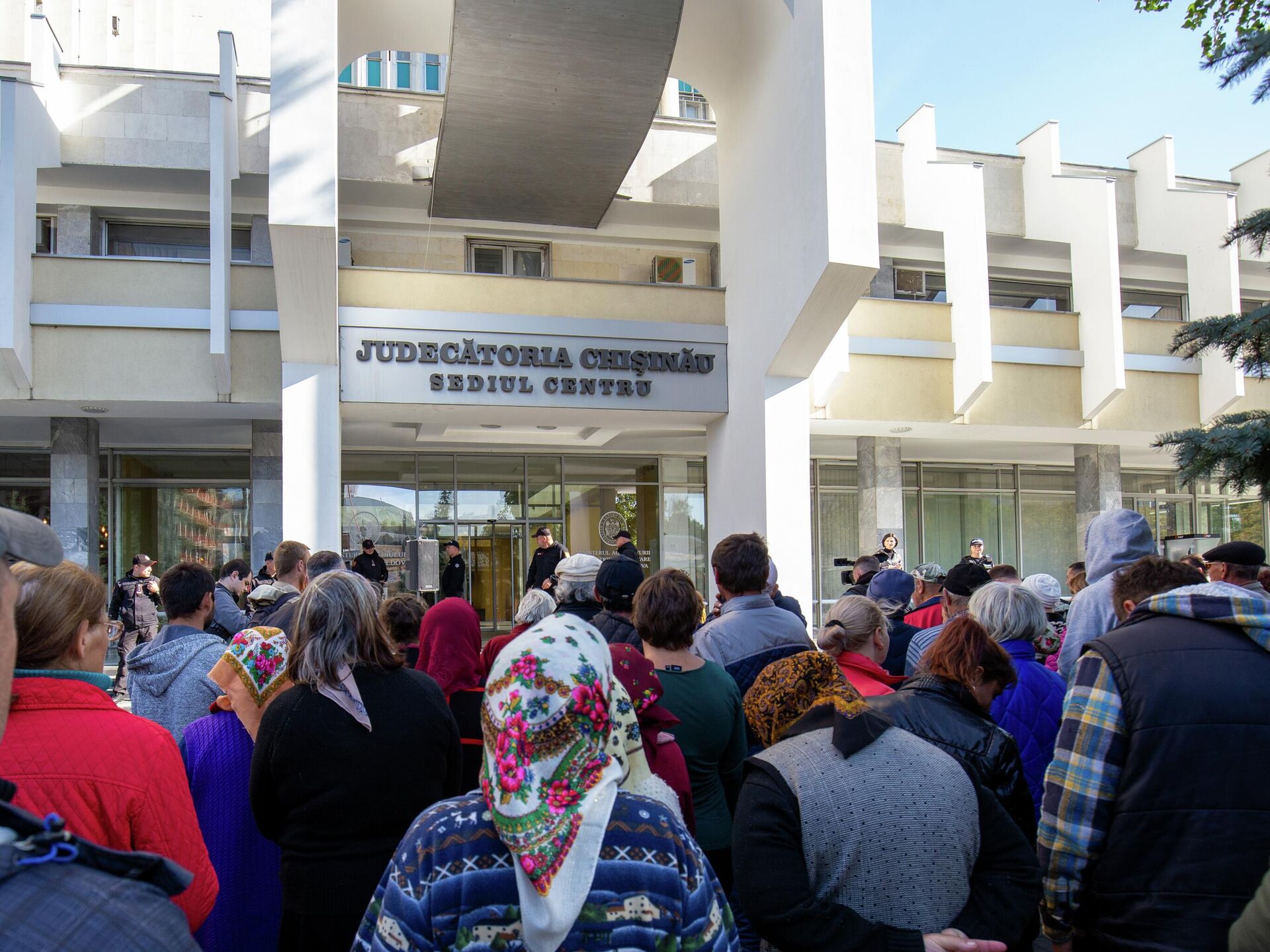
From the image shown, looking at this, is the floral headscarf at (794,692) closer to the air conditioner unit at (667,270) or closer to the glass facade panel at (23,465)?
the air conditioner unit at (667,270)

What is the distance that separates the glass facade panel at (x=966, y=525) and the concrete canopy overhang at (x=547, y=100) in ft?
31.4

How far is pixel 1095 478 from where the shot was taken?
1716 cm

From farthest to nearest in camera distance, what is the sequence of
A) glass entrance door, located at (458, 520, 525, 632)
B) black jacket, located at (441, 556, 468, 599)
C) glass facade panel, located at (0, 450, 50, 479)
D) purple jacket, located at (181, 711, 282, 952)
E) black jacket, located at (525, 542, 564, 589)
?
1. glass entrance door, located at (458, 520, 525, 632)
2. glass facade panel, located at (0, 450, 50, 479)
3. black jacket, located at (441, 556, 468, 599)
4. black jacket, located at (525, 542, 564, 589)
5. purple jacket, located at (181, 711, 282, 952)

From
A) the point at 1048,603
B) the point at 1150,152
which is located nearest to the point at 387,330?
the point at 1048,603

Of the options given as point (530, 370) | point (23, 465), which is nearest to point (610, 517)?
point (530, 370)

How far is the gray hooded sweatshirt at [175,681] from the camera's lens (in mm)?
3713

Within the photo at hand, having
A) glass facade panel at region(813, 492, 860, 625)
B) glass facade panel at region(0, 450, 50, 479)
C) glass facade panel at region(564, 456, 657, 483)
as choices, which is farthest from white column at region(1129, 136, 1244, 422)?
glass facade panel at region(0, 450, 50, 479)

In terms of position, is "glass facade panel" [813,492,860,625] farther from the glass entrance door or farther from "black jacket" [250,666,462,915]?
"black jacket" [250,666,462,915]

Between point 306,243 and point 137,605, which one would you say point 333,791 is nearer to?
point 306,243

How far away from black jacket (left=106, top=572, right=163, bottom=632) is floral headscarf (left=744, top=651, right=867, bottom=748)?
10.1m

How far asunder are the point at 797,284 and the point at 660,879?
33.4 ft

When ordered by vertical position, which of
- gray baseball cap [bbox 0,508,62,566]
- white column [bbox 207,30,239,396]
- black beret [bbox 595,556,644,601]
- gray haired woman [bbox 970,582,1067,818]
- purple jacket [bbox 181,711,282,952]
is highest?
white column [bbox 207,30,239,396]

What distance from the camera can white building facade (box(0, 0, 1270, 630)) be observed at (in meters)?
11.0

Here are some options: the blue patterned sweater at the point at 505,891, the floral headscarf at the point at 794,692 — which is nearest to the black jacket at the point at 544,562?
the floral headscarf at the point at 794,692
